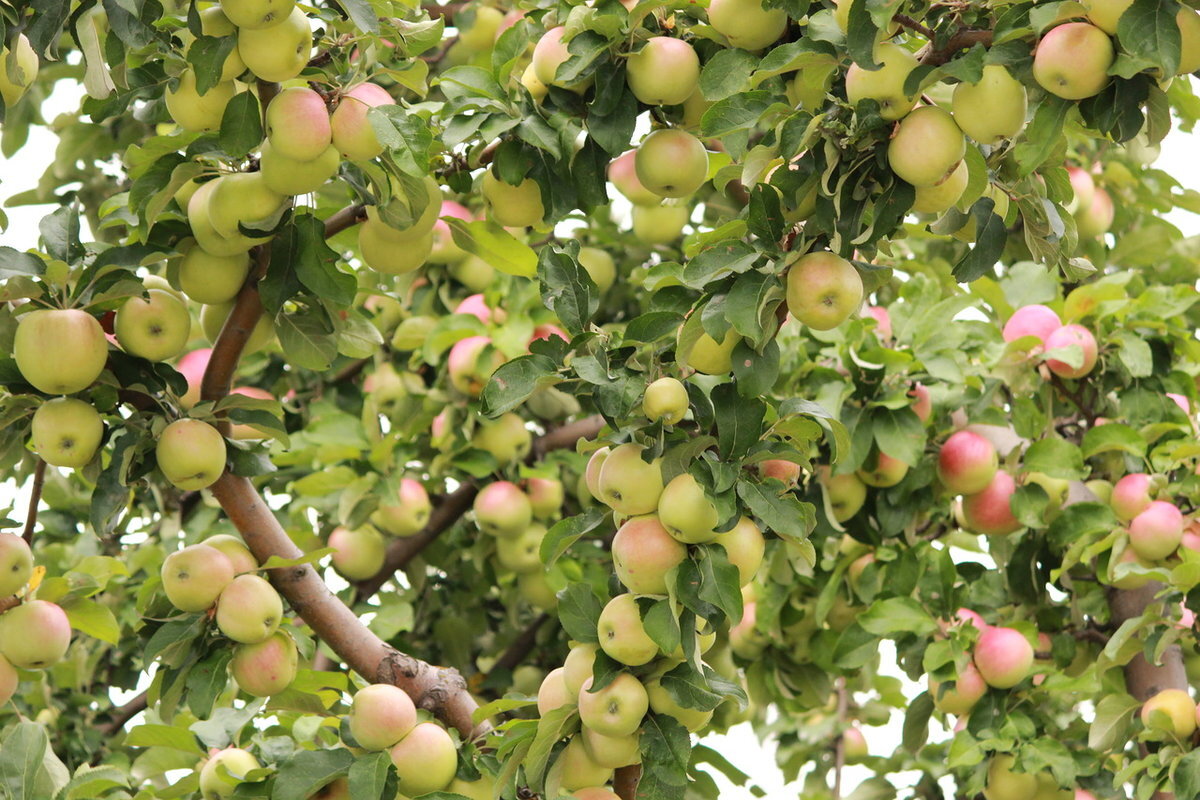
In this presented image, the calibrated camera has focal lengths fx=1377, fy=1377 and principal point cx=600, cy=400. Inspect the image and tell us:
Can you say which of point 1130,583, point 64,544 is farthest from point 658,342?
point 64,544

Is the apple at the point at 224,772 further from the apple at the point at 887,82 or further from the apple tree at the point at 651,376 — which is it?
the apple at the point at 887,82

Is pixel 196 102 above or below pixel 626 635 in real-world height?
above

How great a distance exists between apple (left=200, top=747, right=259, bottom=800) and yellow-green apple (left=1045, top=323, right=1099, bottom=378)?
48.2 inches

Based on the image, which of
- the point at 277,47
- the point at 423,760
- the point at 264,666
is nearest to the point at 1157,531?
the point at 423,760

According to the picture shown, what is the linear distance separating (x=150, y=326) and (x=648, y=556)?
563 millimetres

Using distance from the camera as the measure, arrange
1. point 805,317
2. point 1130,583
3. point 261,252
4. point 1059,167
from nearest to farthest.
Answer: point 805,317
point 1059,167
point 261,252
point 1130,583

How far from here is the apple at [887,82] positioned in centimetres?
108

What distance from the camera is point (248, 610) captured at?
139 cm

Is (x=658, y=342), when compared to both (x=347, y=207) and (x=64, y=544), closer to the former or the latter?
(x=347, y=207)

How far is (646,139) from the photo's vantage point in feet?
4.38

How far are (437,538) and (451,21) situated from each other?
3.13ft

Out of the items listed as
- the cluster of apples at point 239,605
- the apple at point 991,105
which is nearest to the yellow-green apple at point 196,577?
the cluster of apples at point 239,605

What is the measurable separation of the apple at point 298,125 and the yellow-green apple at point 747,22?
0.36 meters

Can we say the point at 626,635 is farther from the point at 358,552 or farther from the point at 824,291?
the point at 358,552
